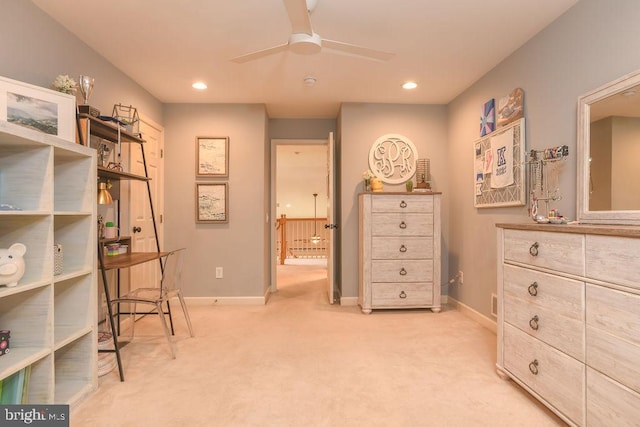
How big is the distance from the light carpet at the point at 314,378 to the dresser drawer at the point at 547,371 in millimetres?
149

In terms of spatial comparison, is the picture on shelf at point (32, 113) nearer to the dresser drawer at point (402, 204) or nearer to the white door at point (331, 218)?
the white door at point (331, 218)

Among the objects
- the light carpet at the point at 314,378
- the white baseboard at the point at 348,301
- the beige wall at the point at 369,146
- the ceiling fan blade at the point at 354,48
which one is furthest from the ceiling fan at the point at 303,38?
the white baseboard at the point at 348,301

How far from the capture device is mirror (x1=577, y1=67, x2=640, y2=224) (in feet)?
5.47

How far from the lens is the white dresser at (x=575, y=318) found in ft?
4.15

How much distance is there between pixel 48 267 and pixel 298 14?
5.84 feet

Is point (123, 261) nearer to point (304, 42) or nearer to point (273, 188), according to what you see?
point (304, 42)

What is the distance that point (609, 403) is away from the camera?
4.32 ft

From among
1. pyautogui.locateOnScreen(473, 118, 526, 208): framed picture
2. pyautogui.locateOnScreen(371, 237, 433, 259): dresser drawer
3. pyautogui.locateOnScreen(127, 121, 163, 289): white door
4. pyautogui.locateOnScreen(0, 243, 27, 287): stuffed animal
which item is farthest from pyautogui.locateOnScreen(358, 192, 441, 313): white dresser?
pyautogui.locateOnScreen(0, 243, 27, 287): stuffed animal

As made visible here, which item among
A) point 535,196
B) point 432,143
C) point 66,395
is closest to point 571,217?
point 535,196

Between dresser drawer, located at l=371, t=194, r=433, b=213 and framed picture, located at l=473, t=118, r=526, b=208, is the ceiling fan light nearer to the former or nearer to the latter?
framed picture, located at l=473, t=118, r=526, b=208

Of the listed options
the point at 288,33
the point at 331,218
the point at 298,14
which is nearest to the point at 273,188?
the point at 331,218

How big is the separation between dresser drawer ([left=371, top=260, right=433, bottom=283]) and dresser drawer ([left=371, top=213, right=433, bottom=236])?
0.31 meters

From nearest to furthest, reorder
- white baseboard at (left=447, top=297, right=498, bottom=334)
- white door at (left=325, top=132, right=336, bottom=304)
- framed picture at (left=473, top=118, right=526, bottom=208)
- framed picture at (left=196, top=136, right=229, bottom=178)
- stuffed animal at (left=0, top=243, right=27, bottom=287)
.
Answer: stuffed animal at (left=0, top=243, right=27, bottom=287), framed picture at (left=473, top=118, right=526, bottom=208), white baseboard at (left=447, top=297, right=498, bottom=334), white door at (left=325, top=132, right=336, bottom=304), framed picture at (left=196, top=136, right=229, bottom=178)

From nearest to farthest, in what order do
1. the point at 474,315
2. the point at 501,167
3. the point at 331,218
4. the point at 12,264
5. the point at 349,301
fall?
the point at 12,264, the point at 501,167, the point at 474,315, the point at 349,301, the point at 331,218
